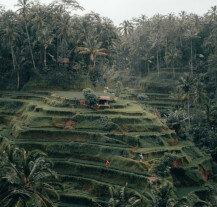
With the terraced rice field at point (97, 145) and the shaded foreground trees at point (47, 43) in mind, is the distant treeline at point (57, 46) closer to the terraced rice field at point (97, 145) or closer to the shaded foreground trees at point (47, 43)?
the shaded foreground trees at point (47, 43)

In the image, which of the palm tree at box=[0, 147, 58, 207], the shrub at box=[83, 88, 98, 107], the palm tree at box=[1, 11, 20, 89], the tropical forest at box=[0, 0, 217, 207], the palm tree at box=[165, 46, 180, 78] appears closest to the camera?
the palm tree at box=[0, 147, 58, 207]

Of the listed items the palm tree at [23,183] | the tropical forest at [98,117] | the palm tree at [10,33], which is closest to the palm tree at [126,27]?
the tropical forest at [98,117]

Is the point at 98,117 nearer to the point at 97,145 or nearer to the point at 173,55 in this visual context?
the point at 97,145

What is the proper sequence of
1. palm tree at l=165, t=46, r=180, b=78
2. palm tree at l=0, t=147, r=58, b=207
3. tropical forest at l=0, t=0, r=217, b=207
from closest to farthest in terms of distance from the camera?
palm tree at l=0, t=147, r=58, b=207
tropical forest at l=0, t=0, r=217, b=207
palm tree at l=165, t=46, r=180, b=78

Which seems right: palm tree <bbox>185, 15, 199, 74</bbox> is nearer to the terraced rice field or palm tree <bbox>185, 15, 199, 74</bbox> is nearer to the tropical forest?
the tropical forest

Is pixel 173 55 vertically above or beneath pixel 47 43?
beneath

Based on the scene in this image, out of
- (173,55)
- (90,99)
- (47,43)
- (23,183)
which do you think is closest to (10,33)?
(47,43)

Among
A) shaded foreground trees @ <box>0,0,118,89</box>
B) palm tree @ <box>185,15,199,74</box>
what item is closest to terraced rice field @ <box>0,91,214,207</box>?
shaded foreground trees @ <box>0,0,118,89</box>
